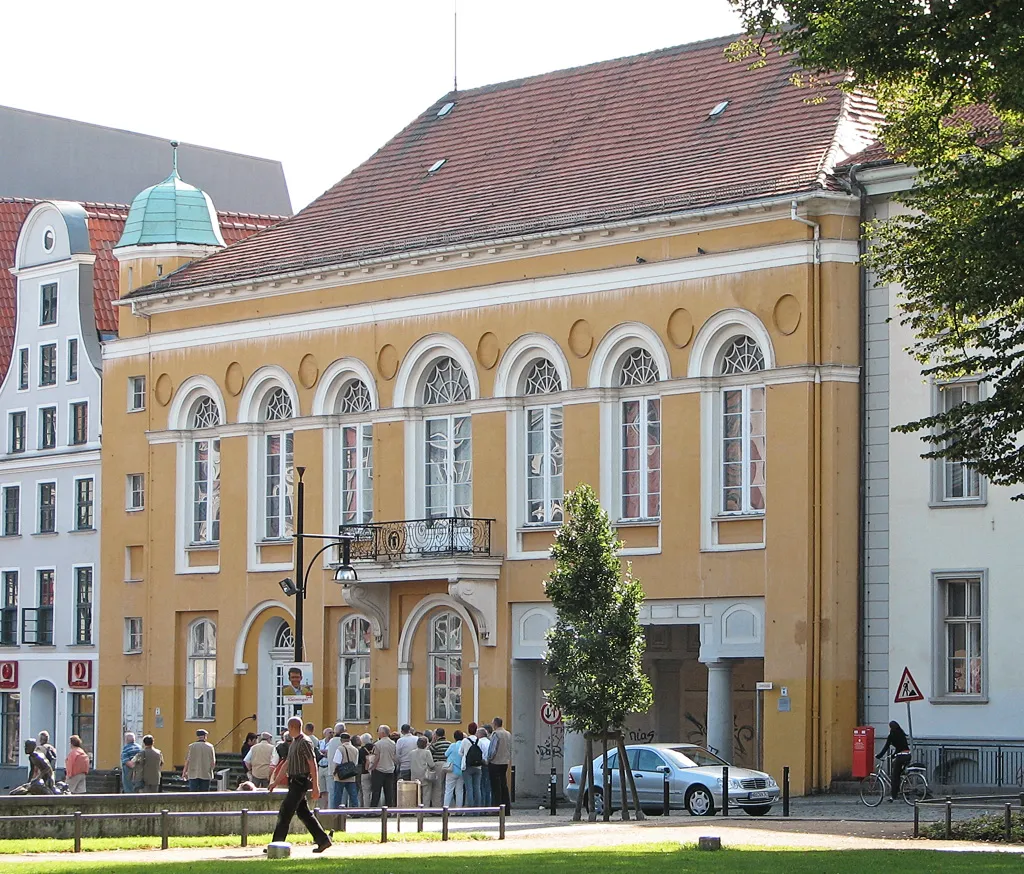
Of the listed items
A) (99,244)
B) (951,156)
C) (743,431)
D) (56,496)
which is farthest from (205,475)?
(951,156)

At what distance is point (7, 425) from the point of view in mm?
67625

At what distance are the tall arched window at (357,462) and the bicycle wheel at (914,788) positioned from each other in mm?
15777

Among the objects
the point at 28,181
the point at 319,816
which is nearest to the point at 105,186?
the point at 28,181

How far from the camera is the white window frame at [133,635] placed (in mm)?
58969

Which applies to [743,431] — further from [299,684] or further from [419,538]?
[299,684]

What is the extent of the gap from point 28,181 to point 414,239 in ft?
101

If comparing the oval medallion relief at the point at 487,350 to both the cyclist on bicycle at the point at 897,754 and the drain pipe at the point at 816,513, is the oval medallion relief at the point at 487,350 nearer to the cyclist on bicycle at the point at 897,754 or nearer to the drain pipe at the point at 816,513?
the drain pipe at the point at 816,513

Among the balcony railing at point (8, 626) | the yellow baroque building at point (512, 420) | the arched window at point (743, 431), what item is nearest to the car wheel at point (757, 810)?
the yellow baroque building at point (512, 420)

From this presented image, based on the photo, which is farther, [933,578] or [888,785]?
[933,578]

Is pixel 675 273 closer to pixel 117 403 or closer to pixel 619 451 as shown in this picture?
pixel 619 451

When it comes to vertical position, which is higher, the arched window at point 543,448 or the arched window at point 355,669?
the arched window at point 543,448

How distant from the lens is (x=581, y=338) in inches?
1937

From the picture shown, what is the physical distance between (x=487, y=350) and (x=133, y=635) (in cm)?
1335

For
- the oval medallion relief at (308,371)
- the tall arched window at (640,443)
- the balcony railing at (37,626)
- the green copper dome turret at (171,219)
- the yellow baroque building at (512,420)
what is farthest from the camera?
the balcony railing at (37,626)
